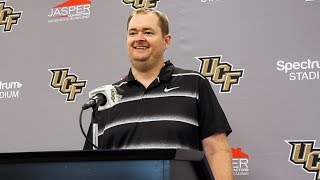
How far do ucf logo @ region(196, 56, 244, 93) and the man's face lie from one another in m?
0.47

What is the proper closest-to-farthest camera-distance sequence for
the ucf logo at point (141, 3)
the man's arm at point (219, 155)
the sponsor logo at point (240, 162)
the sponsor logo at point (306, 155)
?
the man's arm at point (219, 155), the sponsor logo at point (306, 155), the sponsor logo at point (240, 162), the ucf logo at point (141, 3)

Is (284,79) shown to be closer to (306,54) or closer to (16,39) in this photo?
(306,54)

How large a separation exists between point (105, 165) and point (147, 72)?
3.33 feet

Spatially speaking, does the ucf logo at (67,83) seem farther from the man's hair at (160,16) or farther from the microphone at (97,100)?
the microphone at (97,100)

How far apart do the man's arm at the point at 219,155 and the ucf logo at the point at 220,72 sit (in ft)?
1.64

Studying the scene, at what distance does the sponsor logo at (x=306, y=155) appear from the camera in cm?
205

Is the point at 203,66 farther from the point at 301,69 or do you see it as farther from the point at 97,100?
the point at 97,100

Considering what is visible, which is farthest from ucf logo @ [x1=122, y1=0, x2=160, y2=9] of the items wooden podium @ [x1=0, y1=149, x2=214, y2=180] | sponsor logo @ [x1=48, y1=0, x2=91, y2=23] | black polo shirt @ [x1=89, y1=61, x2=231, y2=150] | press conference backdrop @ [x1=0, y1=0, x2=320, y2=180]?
wooden podium @ [x1=0, y1=149, x2=214, y2=180]

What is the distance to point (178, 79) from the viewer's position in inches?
72.9

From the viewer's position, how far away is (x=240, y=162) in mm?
2160

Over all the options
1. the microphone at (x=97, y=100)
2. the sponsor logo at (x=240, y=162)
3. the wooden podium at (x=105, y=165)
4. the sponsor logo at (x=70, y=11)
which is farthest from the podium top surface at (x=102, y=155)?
the sponsor logo at (x=70, y=11)

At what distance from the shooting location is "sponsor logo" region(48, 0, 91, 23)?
258 centimetres

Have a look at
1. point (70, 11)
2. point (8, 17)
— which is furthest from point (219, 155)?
point (8, 17)

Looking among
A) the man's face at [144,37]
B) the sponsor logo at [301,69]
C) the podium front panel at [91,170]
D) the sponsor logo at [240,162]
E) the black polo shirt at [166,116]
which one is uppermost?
the man's face at [144,37]
